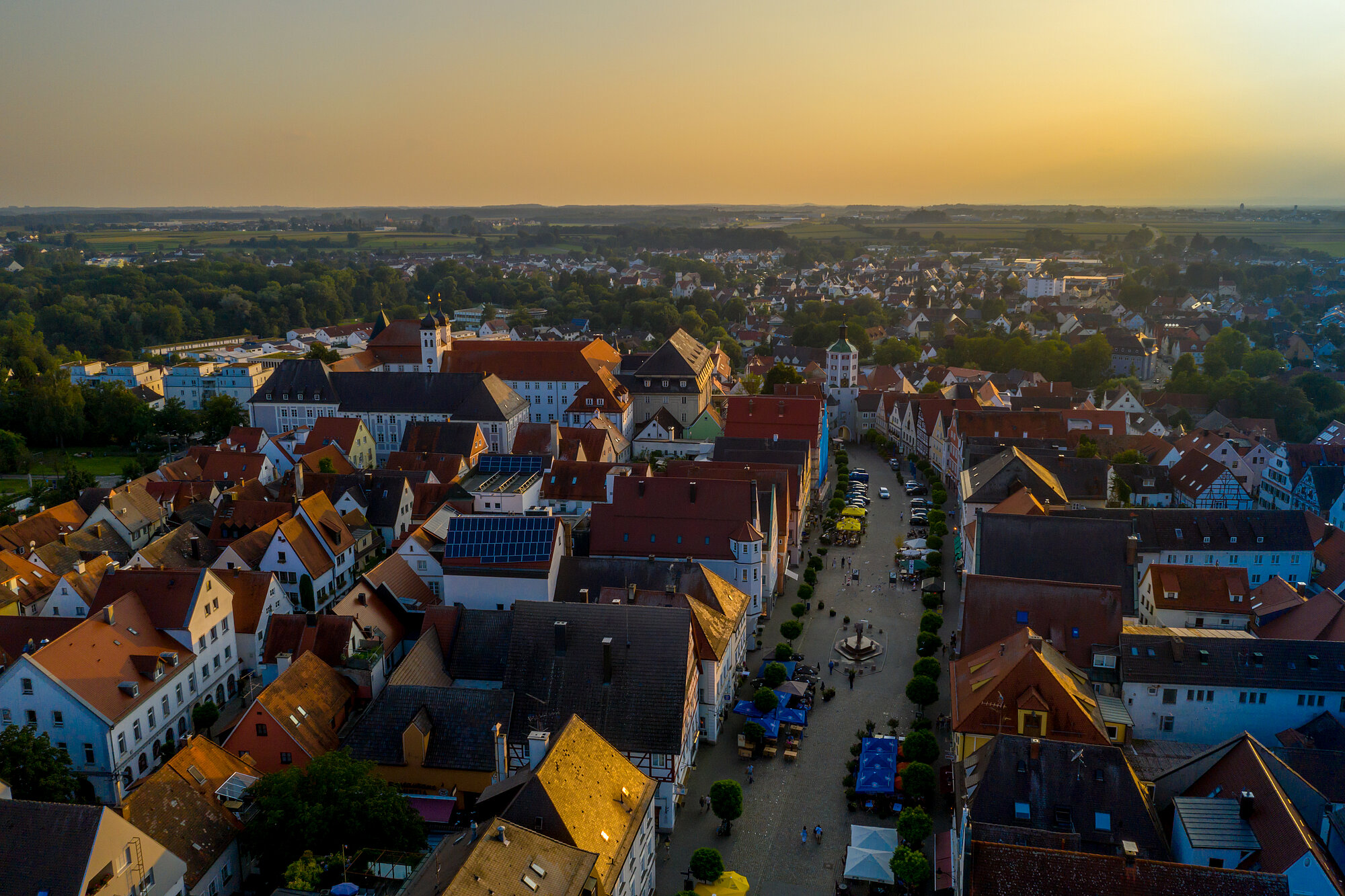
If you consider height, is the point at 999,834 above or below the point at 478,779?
above

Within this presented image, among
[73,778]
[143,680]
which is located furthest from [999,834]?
[143,680]

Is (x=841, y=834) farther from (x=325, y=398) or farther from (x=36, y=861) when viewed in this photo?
(x=325, y=398)

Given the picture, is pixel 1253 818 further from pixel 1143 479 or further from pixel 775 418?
pixel 775 418

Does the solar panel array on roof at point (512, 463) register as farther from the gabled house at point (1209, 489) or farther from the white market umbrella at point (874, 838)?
the gabled house at point (1209, 489)

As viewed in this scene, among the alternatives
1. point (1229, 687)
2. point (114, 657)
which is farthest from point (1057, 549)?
point (114, 657)

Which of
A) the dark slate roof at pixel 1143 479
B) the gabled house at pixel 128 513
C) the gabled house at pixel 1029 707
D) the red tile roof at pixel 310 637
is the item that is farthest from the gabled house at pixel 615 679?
the dark slate roof at pixel 1143 479
